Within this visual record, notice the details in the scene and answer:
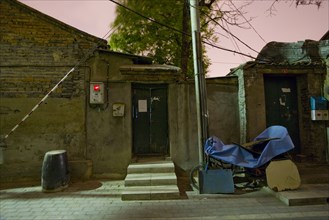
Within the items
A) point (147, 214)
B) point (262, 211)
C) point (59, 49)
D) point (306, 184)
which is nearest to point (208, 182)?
point (262, 211)

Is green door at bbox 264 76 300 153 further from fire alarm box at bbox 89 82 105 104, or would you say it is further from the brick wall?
the brick wall

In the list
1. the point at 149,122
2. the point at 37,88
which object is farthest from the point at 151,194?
the point at 37,88

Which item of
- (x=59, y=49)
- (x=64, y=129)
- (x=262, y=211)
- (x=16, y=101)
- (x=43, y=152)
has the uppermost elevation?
(x=59, y=49)

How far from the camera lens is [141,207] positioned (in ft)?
17.1

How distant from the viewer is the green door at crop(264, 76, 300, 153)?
802 cm

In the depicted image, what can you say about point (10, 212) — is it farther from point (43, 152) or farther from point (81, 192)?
point (43, 152)

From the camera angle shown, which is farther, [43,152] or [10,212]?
[43,152]

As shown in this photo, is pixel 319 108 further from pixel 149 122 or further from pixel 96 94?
pixel 96 94

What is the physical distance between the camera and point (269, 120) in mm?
7996

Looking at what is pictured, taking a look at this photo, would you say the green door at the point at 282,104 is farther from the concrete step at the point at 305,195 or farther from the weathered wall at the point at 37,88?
the weathered wall at the point at 37,88

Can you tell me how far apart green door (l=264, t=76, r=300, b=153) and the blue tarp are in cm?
181

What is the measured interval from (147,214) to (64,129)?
397cm

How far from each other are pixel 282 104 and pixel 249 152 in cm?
277

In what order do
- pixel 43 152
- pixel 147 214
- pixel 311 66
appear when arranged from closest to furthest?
pixel 147 214, pixel 43 152, pixel 311 66
